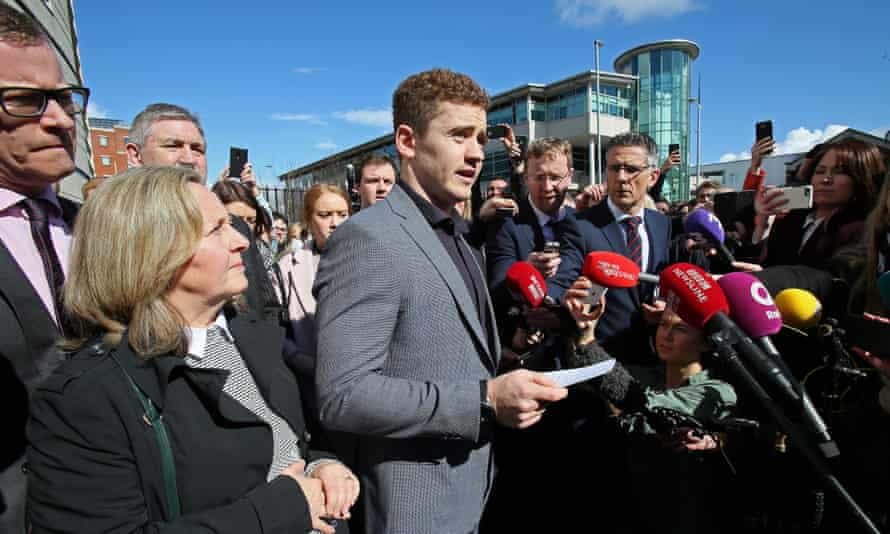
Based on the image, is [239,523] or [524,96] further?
[524,96]

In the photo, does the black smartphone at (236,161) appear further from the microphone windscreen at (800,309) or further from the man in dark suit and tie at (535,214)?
the microphone windscreen at (800,309)

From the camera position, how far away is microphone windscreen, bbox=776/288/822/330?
176 cm

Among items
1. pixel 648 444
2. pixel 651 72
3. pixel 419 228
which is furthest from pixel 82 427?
pixel 651 72

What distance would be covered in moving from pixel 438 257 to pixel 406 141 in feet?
1.65

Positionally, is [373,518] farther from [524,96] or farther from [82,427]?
[524,96]

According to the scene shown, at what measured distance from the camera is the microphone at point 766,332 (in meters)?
1.29

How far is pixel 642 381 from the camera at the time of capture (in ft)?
8.38

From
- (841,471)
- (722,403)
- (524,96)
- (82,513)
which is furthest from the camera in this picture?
(524,96)

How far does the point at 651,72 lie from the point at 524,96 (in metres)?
9.96

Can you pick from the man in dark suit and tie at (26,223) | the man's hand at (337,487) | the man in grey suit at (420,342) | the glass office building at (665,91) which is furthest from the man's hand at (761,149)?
the glass office building at (665,91)

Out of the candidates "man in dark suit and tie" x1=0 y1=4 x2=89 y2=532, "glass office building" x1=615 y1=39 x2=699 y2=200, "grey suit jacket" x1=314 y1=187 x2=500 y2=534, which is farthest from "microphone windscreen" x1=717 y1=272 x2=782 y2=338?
"glass office building" x1=615 y1=39 x2=699 y2=200

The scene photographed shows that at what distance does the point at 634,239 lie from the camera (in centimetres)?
321

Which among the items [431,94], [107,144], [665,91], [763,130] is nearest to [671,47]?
[665,91]

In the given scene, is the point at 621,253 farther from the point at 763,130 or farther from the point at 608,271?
the point at 763,130
